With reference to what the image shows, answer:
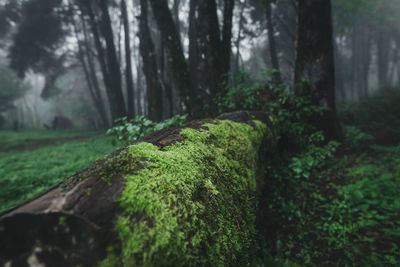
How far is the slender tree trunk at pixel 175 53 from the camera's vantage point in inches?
Answer: 269

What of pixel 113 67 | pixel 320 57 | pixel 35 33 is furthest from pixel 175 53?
pixel 35 33

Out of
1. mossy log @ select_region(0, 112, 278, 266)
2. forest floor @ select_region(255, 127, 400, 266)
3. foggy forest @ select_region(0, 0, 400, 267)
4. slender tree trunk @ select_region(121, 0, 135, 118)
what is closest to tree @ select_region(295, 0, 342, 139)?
foggy forest @ select_region(0, 0, 400, 267)

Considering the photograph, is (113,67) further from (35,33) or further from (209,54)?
(209,54)

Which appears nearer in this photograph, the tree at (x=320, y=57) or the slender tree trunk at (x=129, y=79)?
the tree at (x=320, y=57)

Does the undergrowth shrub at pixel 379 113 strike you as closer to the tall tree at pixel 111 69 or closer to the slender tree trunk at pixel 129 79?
the slender tree trunk at pixel 129 79

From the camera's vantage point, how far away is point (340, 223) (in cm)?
262

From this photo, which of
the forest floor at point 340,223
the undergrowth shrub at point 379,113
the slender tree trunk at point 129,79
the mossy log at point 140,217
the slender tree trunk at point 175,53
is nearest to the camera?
the mossy log at point 140,217

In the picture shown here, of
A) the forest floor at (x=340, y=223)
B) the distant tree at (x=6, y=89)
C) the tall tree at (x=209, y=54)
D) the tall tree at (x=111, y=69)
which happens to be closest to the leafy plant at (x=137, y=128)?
the forest floor at (x=340, y=223)

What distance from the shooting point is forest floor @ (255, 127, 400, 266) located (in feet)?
7.06

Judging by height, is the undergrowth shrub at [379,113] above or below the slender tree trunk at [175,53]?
below

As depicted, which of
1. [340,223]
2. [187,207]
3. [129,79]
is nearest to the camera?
[187,207]

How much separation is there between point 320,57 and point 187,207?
5.52 m

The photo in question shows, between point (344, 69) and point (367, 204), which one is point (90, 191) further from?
point (344, 69)

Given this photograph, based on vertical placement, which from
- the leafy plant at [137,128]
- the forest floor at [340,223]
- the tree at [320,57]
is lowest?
the forest floor at [340,223]
